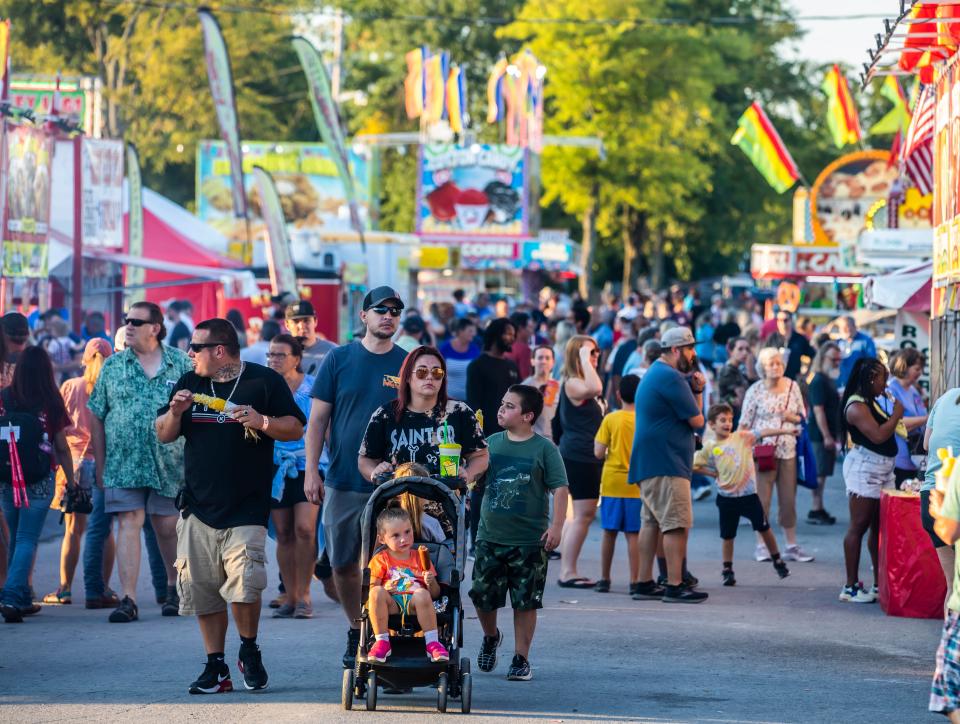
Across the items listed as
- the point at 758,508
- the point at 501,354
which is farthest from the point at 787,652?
the point at 501,354

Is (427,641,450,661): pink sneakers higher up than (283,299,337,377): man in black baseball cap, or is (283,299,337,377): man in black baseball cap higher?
(283,299,337,377): man in black baseball cap

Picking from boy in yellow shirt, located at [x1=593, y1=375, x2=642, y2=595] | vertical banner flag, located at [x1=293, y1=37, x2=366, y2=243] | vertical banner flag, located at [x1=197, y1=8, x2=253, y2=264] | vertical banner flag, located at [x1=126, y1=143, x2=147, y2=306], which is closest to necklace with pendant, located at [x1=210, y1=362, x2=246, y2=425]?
boy in yellow shirt, located at [x1=593, y1=375, x2=642, y2=595]

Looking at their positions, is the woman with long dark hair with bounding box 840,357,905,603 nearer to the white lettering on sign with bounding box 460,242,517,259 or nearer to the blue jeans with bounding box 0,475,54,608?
the blue jeans with bounding box 0,475,54,608

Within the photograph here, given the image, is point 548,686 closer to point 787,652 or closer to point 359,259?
point 787,652

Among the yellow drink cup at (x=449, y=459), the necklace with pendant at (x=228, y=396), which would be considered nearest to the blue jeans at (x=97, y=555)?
the necklace with pendant at (x=228, y=396)

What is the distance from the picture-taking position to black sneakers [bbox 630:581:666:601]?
11.4 metres

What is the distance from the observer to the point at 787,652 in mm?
9383

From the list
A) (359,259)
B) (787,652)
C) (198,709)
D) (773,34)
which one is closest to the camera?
(198,709)

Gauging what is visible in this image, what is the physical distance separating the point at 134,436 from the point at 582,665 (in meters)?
3.16

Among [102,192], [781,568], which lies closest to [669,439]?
[781,568]

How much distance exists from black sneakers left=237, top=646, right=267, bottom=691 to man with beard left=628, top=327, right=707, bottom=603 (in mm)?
3856

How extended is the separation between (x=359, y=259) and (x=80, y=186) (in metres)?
18.5

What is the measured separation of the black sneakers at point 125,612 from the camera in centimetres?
1000

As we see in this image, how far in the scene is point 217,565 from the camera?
306 inches
